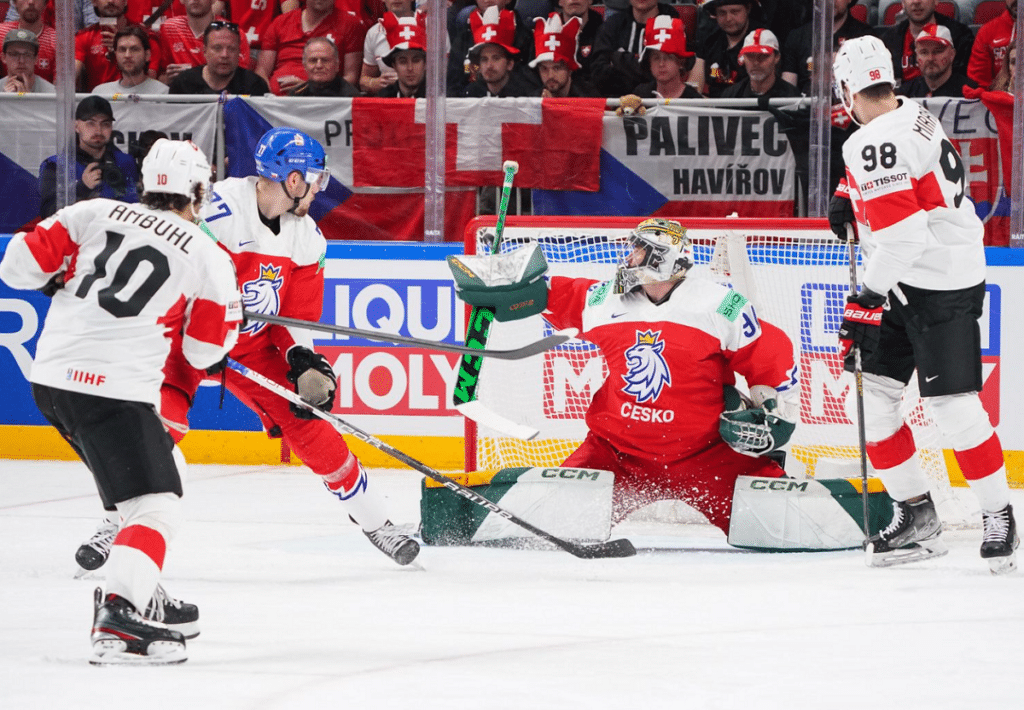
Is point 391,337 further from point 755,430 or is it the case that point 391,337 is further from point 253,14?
point 253,14

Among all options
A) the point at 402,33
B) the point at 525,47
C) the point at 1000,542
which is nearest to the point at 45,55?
the point at 402,33

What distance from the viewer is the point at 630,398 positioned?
468 cm

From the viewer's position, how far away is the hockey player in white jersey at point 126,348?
9.79ft

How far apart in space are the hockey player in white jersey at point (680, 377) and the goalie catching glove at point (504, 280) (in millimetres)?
13

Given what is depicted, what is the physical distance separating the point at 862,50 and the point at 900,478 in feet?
4.08

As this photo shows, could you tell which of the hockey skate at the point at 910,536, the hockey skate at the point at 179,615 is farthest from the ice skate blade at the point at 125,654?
the hockey skate at the point at 910,536

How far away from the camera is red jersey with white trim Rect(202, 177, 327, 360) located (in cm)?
430

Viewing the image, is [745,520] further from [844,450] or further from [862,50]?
[862,50]

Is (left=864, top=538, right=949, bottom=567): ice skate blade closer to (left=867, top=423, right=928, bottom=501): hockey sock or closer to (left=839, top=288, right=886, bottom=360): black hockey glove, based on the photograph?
(left=867, top=423, right=928, bottom=501): hockey sock

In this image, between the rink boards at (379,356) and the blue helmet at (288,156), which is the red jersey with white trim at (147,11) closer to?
the rink boards at (379,356)

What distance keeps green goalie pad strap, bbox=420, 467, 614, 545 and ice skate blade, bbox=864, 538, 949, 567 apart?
2.62 ft

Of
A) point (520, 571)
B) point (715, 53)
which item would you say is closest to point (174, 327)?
point (520, 571)

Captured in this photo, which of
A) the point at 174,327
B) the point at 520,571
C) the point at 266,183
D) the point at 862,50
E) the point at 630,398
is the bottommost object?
the point at 520,571

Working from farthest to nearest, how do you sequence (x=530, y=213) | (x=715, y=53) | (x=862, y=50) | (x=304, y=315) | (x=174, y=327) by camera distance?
(x=715, y=53) → (x=530, y=213) → (x=304, y=315) → (x=862, y=50) → (x=174, y=327)
